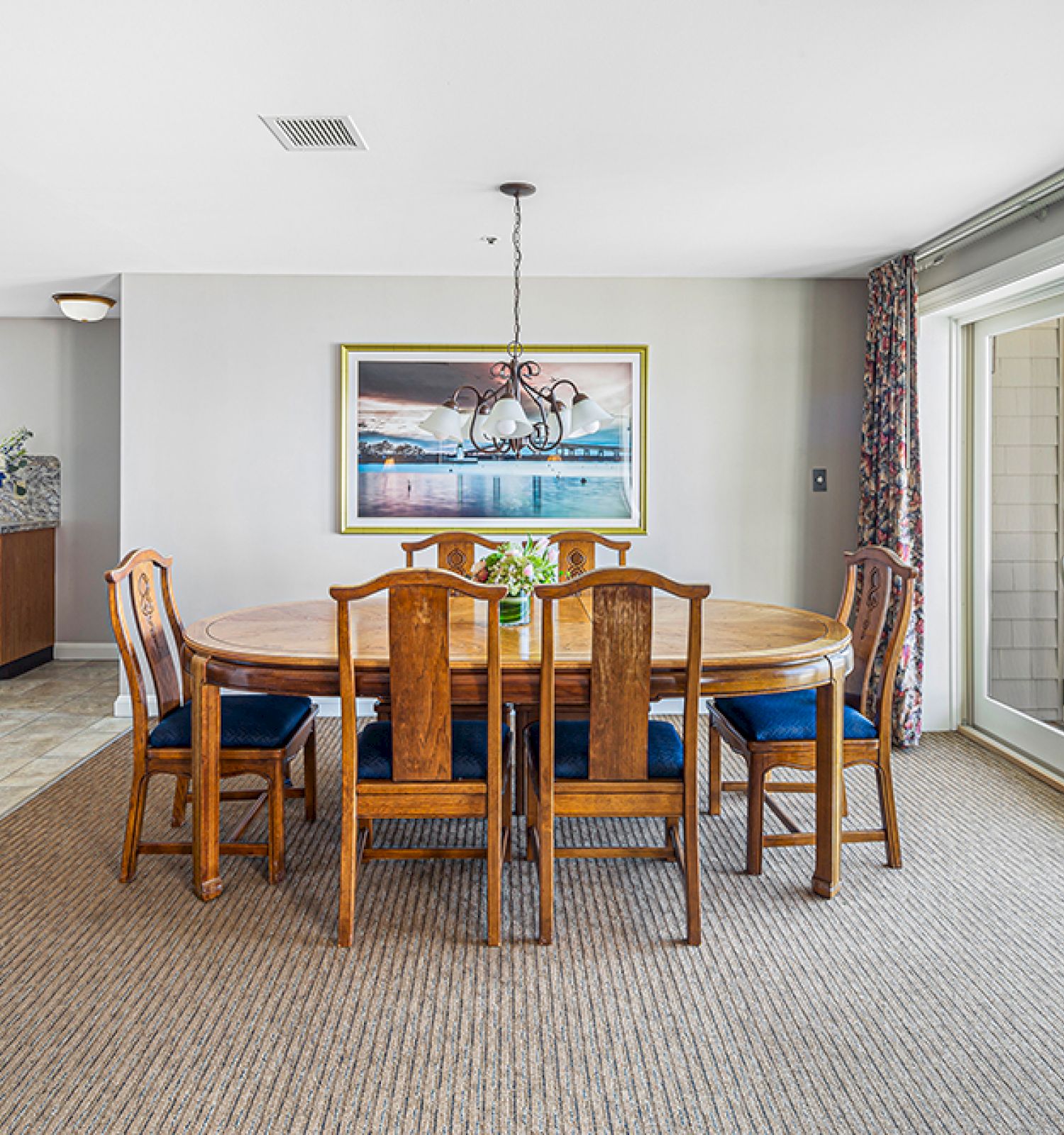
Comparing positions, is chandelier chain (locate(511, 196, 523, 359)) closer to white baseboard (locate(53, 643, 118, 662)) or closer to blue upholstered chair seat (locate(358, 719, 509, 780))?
blue upholstered chair seat (locate(358, 719, 509, 780))

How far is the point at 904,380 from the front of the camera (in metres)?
4.34

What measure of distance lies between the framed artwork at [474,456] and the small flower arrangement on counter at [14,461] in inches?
117

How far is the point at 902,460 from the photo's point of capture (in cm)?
430

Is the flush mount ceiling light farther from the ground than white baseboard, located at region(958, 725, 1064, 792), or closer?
farther from the ground

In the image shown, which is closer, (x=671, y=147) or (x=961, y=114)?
(x=961, y=114)

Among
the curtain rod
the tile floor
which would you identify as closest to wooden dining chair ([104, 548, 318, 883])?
the tile floor

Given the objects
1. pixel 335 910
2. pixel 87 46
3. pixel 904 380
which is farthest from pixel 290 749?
pixel 904 380

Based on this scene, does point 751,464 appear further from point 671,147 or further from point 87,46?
point 87,46

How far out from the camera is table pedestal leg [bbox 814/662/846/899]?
8.79 ft

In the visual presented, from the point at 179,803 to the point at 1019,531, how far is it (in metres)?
3.83

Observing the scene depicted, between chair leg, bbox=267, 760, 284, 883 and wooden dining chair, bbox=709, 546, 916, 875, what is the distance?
1489 millimetres

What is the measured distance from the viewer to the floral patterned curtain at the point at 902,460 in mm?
4289

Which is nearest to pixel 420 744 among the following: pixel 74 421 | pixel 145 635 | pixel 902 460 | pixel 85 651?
pixel 145 635

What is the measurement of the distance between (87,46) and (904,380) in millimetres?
3639
